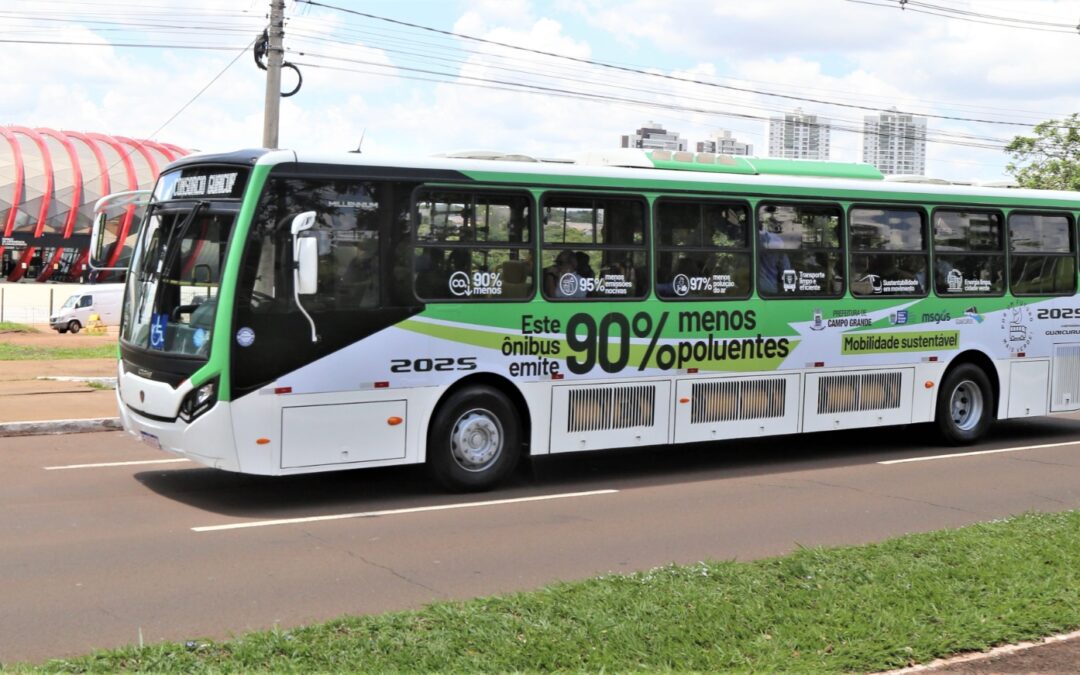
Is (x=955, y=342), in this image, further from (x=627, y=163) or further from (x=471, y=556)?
(x=471, y=556)

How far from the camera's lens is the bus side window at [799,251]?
1288 cm

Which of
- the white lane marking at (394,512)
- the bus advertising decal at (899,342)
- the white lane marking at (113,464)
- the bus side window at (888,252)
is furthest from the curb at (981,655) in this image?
the white lane marking at (113,464)

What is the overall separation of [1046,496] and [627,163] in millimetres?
5246

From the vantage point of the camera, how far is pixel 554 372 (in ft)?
37.3

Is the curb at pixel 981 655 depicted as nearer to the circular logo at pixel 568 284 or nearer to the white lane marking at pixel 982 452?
the circular logo at pixel 568 284

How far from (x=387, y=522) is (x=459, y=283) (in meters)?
2.31

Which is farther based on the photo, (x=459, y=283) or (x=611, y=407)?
(x=611, y=407)

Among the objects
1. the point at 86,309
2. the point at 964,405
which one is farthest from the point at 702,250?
the point at 86,309

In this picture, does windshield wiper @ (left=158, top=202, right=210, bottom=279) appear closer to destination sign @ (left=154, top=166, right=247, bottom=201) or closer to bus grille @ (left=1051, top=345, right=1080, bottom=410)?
destination sign @ (left=154, top=166, right=247, bottom=201)

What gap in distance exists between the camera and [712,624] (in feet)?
20.8

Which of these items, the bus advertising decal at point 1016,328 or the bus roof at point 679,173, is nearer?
the bus roof at point 679,173

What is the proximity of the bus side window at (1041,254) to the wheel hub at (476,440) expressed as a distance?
24.8ft

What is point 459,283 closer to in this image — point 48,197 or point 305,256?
point 305,256

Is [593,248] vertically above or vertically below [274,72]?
below
